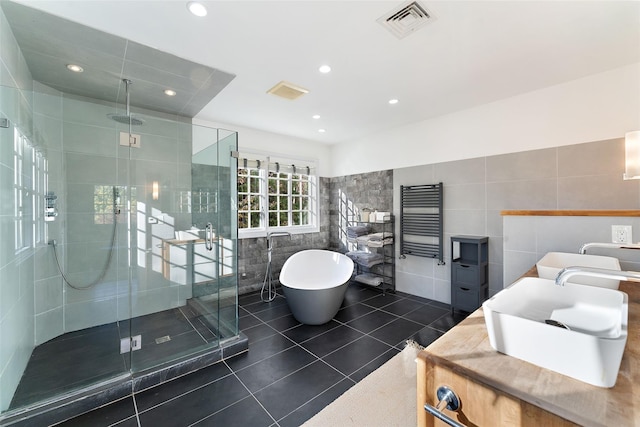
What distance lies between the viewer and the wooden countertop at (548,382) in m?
0.57

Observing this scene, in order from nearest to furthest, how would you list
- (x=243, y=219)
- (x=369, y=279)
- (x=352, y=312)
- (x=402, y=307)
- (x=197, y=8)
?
1. (x=197, y=8)
2. (x=352, y=312)
3. (x=402, y=307)
4. (x=243, y=219)
5. (x=369, y=279)

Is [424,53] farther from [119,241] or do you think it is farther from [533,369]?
[119,241]

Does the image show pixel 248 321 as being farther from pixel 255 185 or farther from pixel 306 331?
→ pixel 255 185

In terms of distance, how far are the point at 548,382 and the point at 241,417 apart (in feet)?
5.85

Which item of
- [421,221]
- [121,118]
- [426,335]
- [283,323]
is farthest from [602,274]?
[121,118]

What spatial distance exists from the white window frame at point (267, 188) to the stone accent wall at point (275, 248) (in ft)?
0.28

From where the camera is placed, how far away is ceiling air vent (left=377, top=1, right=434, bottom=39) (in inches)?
66.3

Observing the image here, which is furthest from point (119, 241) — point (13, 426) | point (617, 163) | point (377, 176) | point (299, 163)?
point (617, 163)

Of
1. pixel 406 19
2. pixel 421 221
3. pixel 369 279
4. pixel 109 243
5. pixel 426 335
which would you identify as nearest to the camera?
pixel 406 19

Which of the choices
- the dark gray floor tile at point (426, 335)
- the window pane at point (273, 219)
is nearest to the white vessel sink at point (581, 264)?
the dark gray floor tile at point (426, 335)

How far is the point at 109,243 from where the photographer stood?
299cm

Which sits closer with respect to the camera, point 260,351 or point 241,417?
point 241,417

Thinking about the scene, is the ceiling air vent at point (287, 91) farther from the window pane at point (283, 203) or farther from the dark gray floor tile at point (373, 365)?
the dark gray floor tile at point (373, 365)

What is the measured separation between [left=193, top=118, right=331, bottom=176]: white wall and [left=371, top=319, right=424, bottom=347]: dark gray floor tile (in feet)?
9.84
